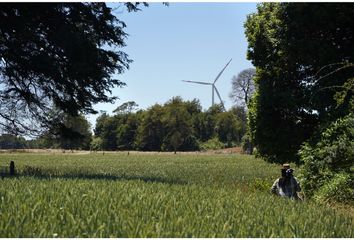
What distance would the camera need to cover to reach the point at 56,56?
65.3 ft

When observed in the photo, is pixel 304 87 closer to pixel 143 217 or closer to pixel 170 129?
pixel 143 217

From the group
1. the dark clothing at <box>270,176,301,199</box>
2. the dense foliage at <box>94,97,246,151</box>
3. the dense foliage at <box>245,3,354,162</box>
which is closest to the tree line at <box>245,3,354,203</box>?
the dense foliage at <box>245,3,354,162</box>

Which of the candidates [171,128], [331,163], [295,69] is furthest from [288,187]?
[171,128]

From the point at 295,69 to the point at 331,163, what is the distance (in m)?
6.76

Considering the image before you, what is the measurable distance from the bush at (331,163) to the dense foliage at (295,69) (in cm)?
119

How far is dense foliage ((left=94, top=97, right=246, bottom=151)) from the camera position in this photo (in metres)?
103

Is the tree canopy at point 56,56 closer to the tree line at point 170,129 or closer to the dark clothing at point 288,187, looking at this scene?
the dark clothing at point 288,187

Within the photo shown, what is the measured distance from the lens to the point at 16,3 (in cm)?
1853

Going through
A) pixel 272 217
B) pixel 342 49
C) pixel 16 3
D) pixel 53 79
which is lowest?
pixel 272 217

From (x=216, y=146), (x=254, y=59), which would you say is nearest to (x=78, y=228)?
(x=254, y=59)

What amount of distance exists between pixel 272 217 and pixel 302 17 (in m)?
13.4

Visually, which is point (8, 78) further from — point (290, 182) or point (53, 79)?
point (290, 182)

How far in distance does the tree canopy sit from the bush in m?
8.83

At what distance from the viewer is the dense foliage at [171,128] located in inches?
4058
